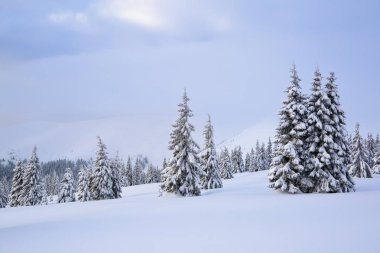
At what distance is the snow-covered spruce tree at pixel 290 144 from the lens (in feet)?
103

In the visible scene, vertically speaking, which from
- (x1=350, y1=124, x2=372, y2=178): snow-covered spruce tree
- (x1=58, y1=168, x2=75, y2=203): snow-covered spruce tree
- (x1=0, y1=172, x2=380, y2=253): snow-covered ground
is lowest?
(x1=58, y1=168, x2=75, y2=203): snow-covered spruce tree

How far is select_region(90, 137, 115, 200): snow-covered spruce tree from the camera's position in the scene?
5003 centimetres

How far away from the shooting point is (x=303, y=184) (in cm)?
3169

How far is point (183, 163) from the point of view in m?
38.1

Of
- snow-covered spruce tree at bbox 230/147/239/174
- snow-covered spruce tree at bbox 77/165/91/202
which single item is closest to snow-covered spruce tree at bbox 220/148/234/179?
snow-covered spruce tree at bbox 77/165/91/202

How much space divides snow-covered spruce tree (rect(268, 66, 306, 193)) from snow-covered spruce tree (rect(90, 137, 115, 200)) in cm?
2710

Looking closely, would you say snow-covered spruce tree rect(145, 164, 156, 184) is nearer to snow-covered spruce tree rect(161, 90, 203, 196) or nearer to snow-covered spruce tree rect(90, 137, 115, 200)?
snow-covered spruce tree rect(90, 137, 115, 200)

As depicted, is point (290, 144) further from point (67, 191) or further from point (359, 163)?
point (67, 191)

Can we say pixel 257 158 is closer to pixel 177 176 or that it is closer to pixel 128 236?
pixel 177 176

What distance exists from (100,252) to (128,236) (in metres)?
2.38

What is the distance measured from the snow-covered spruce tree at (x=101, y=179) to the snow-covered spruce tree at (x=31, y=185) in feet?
39.3

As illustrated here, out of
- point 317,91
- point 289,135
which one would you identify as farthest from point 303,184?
point 317,91

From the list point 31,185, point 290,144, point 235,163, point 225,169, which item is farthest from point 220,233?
point 235,163

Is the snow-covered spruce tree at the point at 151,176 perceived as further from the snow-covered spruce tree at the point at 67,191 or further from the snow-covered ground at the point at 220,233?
the snow-covered ground at the point at 220,233
